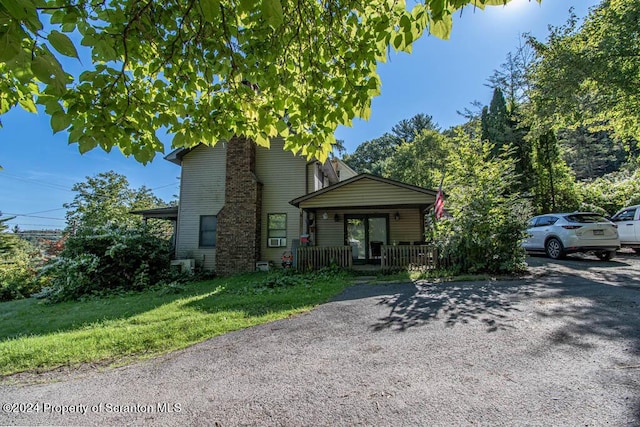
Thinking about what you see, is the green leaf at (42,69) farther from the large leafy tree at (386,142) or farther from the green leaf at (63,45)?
the large leafy tree at (386,142)

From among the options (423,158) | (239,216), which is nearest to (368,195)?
(239,216)

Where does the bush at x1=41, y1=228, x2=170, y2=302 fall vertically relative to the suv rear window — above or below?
below

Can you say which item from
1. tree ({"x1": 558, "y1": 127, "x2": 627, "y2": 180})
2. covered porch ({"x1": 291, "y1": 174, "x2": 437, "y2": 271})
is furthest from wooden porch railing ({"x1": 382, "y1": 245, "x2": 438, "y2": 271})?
tree ({"x1": 558, "y1": 127, "x2": 627, "y2": 180})

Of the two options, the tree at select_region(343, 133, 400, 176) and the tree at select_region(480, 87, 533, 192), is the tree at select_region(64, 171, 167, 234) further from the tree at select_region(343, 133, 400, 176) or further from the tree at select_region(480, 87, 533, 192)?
the tree at select_region(343, 133, 400, 176)

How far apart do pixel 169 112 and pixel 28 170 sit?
4767cm

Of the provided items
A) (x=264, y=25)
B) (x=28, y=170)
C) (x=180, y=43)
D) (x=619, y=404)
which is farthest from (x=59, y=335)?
(x=28, y=170)

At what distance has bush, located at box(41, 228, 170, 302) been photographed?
30.1 feet

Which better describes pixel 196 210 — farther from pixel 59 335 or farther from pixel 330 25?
pixel 330 25

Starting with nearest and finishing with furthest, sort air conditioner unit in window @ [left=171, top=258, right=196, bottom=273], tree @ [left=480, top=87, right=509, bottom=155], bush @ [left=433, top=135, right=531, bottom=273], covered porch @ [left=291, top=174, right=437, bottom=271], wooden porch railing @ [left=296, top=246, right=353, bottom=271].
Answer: bush @ [left=433, top=135, right=531, bottom=273] → covered porch @ [left=291, top=174, right=437, bottom=271] → wooden porch railing @ [left=296, top=246, right=353, bottom=271] → air conditioner unit in window @ [left=171, top=258, right=196, bottom=273] → tree @ [left=480, top=87, right=509, bottom=155]

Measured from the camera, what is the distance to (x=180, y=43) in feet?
8.62

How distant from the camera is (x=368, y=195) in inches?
425

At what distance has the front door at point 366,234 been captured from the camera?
41.1 ft

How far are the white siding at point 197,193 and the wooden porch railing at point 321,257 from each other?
458 centimetres

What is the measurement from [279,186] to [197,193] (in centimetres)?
388
